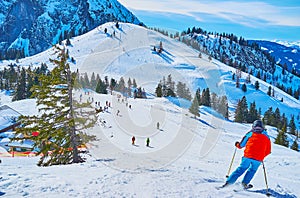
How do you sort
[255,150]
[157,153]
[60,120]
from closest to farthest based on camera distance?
[255,150] → [60,120] → [157,153]

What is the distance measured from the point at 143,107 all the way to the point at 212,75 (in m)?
95.4

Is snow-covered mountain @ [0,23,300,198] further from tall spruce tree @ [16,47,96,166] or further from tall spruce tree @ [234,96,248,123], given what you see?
tall spruce tree @ [234,96,248,123]

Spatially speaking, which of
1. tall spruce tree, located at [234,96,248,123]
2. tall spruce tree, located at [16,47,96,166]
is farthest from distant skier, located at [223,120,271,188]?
tall spruce tree, located at [234,96,248,123]

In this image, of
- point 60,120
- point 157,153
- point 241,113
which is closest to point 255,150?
point 60,120

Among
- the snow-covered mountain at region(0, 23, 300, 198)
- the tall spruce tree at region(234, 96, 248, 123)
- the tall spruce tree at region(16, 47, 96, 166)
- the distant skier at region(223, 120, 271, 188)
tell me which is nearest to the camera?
the snow-covered mountain at region(0, 23, 300, 198)

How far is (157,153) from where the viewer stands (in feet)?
60.4

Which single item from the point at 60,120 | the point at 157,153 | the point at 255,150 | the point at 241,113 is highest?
the point at 255,150

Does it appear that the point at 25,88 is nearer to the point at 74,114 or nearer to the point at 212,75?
the point at 74,114

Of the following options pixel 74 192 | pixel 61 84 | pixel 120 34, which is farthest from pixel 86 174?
pixel 120 34

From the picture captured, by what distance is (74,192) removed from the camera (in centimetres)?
697

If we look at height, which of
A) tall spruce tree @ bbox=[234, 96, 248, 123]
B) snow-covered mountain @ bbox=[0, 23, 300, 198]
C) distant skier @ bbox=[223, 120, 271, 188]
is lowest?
tall spruce tree @ bbox=[234, 96, 248, 123]

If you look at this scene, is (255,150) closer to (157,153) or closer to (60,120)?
(60,120)

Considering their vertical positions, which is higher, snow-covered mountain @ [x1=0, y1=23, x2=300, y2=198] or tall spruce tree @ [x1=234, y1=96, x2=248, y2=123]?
snow-covered mountain @ [x1=0, y1=23, x2=300, y2=198]

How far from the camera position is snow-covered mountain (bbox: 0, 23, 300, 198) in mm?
7551
